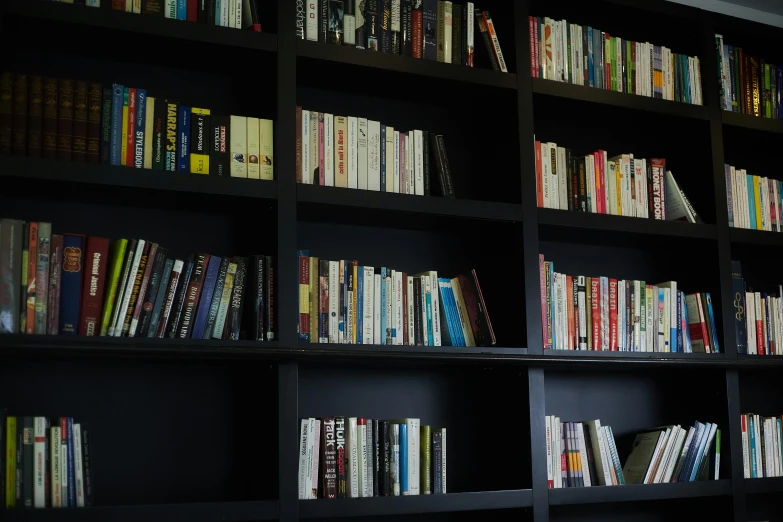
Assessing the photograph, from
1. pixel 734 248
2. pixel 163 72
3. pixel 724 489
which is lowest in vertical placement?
pixel 724 489

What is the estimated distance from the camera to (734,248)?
125 inches

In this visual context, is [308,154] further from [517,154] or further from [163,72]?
[517,154]

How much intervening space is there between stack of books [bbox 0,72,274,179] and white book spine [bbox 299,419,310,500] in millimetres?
665

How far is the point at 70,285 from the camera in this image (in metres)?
2.16

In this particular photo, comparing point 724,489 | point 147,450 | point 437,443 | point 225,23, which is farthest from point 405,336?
point 724,489

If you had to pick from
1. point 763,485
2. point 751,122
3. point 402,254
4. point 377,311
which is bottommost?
point 763,485

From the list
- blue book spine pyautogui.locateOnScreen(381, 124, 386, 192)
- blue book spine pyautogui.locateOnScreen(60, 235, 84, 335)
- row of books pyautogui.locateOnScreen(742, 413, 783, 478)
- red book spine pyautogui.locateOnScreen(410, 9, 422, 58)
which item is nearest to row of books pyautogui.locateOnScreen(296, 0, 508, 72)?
red book spine pyautogui.locateOnScreen(410, 9, 422, 58)

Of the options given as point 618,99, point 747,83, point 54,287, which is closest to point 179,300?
point 54,287

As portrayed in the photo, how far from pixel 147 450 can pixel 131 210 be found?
2.11 ft

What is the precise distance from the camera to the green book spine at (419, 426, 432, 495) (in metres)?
2.51

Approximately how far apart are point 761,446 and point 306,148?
1.81 meters

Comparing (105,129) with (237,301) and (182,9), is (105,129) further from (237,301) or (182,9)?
(237,301)

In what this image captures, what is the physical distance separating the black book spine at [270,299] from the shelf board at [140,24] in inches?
23.0

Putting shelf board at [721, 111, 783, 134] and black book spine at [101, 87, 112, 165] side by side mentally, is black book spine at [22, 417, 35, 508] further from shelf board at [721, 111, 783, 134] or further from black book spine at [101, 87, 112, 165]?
shelf board at [721, 111, 783, 134]
